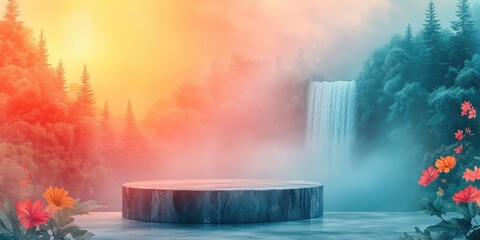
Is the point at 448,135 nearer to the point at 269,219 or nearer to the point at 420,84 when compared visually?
the point at 420,84

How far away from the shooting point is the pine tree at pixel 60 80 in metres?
15.6

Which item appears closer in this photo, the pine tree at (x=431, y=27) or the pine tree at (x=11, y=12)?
the pine tree at (x=11, y=12)

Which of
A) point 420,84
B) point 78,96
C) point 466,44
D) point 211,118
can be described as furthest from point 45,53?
point 466,44

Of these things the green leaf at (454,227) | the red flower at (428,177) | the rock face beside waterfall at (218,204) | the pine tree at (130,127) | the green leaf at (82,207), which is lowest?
the rock face beside waterfall at (218,204)

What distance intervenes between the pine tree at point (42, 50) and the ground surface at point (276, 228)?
9.74 metres

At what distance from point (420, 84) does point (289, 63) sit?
11.3 ft

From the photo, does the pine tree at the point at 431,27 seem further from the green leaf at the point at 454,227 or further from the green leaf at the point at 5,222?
the green leaf at the point at 5,222

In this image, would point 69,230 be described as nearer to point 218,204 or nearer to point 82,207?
point 82,207

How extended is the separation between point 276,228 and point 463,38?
1337cm

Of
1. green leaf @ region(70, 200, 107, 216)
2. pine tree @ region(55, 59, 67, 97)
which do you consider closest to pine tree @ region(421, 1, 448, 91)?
pine tree @ region(55, 59, 67, 97)

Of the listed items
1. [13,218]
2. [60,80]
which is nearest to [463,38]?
[60,80]

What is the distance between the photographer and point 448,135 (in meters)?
16.3

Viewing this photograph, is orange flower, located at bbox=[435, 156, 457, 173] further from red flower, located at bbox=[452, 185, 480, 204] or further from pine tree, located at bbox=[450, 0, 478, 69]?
pine tree, located at bbox=[450, 0, 478, 69]

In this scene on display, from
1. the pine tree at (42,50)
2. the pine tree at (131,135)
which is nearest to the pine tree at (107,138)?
the pine tree at (131,135)
